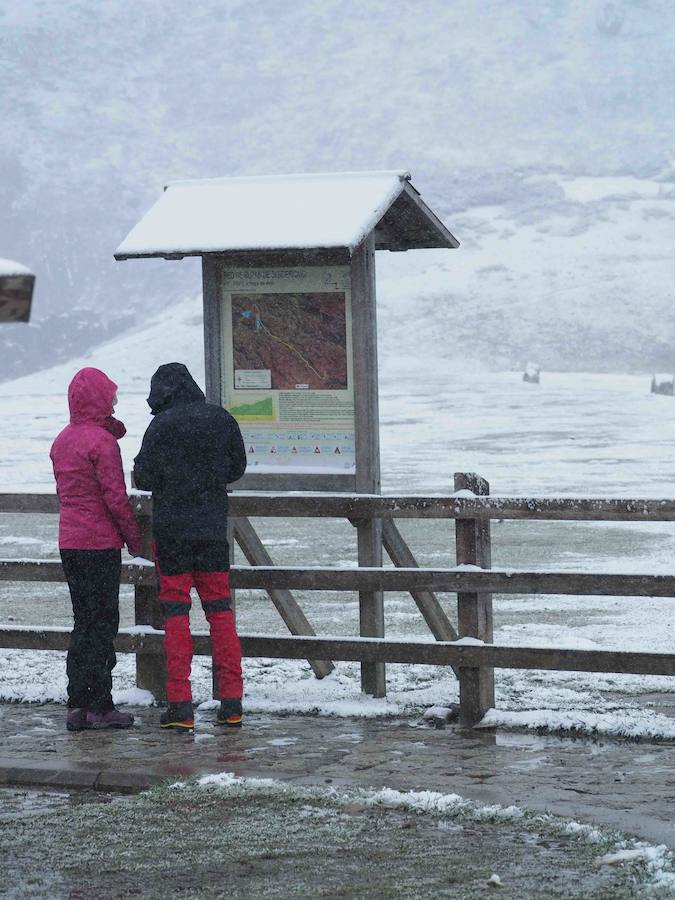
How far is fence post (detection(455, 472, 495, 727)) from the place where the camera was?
7203mm

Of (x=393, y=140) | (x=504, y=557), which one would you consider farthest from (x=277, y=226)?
(x=393, y=140)

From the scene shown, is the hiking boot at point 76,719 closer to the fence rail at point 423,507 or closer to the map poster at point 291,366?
the fence rail at point 423,507

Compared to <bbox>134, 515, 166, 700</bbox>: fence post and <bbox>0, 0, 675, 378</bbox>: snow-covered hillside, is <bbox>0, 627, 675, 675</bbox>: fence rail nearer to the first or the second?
<bbox>134, 515, 166, 700</bbox>: fence post

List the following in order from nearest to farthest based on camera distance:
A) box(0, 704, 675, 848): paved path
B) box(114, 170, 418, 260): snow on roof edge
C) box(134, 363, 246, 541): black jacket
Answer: box(0, 704, 675, 848): paved path → box(134, 363, 246, 541): black jacket → box(114, 170, 418, 260): snow on roof edge

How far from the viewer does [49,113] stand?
177 metres

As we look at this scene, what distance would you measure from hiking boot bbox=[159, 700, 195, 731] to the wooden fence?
532 mm

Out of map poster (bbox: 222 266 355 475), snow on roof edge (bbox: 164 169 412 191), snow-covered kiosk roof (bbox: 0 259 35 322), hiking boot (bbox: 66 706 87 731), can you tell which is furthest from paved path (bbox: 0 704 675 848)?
snow on roof edge (bbox: 164 169 412 191)

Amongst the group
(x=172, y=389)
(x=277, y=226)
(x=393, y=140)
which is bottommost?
(x=172, y=389)

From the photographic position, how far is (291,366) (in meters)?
8.15

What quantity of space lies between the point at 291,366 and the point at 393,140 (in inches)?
6606

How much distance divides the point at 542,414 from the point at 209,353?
3792 cm

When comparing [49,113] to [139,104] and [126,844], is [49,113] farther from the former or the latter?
[126,844]

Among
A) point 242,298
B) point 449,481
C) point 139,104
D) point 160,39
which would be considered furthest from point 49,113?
point 242,298

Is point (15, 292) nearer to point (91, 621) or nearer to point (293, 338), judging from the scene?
point (91, 621)
